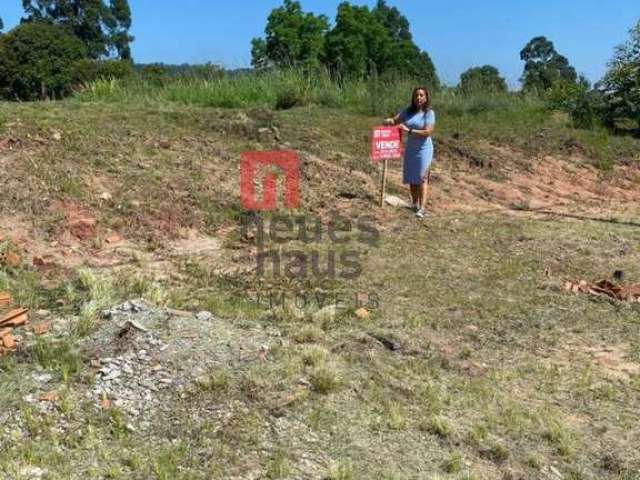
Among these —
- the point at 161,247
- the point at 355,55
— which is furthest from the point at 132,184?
the point at 355,55

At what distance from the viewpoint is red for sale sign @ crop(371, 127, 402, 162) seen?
20.4ft

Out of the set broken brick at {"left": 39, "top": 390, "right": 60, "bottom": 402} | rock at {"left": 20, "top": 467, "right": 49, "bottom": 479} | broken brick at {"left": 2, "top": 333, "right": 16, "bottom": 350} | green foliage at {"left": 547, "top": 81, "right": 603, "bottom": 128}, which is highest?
green foliage at {"left": 547, "top": 81, "right": 603, "bottom": 128}

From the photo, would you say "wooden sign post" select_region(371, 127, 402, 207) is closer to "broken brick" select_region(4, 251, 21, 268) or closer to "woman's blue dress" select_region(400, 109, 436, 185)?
"woman's blue dress" select_region(400, 109, 436, 185)

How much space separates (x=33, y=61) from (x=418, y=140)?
22896mm

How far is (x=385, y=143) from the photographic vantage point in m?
6.24

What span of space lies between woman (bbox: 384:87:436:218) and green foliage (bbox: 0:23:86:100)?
21.0 metres

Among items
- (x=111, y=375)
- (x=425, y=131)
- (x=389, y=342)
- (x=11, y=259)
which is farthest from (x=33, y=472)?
(x=425, y=131)

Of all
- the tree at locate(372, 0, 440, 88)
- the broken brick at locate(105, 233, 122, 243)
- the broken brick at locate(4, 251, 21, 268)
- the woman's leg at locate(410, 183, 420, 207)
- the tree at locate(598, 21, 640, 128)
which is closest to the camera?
the broken brick at locate(4, 251, 21, 268)

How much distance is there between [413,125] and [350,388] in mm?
3427

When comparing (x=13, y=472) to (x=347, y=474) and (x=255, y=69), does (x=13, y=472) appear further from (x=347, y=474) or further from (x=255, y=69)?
(x=255, y=69)

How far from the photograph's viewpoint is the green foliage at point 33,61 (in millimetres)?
24844

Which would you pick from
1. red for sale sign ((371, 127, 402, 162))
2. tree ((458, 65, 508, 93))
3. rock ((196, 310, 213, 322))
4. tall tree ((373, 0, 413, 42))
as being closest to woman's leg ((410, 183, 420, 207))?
red for sale sign ((371, 127, 402, 162))

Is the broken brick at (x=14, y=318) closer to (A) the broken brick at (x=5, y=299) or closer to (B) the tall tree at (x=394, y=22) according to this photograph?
(A) the broken brick at (x=5, y=299)

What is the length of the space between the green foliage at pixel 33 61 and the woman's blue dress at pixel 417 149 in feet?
69.0
